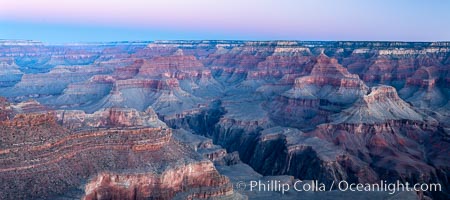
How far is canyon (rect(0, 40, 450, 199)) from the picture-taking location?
1868 inches

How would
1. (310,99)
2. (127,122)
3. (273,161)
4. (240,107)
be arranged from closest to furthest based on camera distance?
1. (127,122)
2. (273,161)
3. (310,99)
4. (240,107)

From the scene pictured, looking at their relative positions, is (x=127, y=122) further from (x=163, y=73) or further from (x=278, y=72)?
(x=278, y=72)

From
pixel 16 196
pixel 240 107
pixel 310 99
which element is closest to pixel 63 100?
pixel 240 107

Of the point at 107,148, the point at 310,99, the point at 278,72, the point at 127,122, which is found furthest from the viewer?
the point at 278,72

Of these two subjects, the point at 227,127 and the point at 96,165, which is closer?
the point at 96,165

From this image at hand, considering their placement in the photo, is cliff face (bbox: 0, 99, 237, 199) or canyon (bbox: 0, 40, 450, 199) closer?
cliff face (bbox: 0, 99, 237, 199)

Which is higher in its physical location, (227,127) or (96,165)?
(96,165)

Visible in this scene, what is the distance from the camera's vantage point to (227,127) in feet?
380

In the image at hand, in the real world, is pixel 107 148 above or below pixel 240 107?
above

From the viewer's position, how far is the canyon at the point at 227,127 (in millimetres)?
47438

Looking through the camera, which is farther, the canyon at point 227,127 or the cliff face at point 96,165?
the canyon at point 227,127

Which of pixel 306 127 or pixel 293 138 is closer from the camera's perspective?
pixel 293 138

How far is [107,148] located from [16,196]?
37.9 feet

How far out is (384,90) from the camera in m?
114
